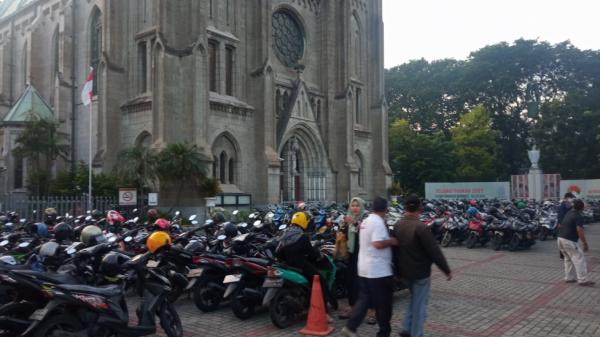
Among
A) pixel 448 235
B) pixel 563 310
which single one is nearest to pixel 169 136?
pixel 448 235

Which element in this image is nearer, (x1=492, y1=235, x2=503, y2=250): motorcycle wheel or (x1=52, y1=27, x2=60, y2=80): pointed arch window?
(x1=492, y1=235, x2=503, y2=250): motorcycle wheel

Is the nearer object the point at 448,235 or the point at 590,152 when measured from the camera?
the point at 448,235

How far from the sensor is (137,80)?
25.2 meters

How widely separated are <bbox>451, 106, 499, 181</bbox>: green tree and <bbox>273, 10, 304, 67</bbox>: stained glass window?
58.1ft

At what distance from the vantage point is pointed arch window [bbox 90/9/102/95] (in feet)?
91.7

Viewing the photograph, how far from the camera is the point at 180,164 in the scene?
20.7 meters

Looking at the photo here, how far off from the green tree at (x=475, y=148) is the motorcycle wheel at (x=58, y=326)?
39946 mm

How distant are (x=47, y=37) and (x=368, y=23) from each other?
22.6 meters

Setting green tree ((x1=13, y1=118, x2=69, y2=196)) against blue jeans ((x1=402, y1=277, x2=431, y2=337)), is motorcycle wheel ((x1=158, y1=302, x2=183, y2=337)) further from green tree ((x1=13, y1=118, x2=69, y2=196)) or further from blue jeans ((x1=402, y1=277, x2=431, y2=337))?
green tree ((x1=13, y1=118, x2=69, y2=196))

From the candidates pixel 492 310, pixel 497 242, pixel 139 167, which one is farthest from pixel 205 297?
pixel 139 167

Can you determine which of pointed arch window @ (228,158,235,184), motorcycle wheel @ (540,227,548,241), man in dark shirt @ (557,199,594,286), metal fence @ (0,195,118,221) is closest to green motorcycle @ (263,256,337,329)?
man in dark shirt @ (557,199,594,286)

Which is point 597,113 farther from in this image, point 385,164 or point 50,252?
point 50,252

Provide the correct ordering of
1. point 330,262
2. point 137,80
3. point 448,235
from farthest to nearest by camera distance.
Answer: point 137,80 → point 448,235 → point 330,262

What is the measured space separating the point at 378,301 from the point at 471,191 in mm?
27147
